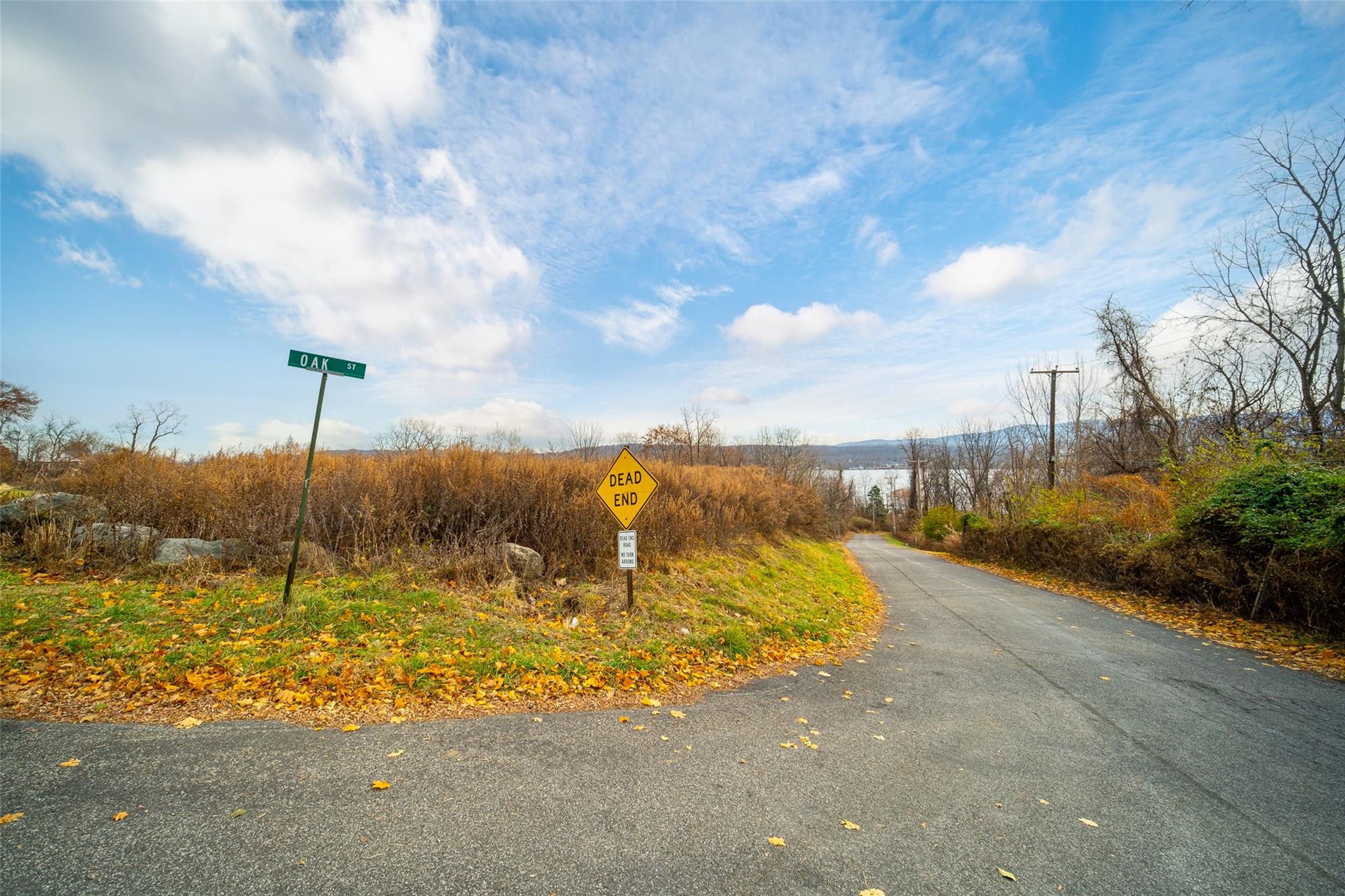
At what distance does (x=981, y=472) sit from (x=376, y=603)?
191 ft

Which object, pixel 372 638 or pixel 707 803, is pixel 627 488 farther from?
pixel 707 803

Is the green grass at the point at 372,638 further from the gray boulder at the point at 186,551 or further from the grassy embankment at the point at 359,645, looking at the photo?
the gray boulder at the point at 186,551

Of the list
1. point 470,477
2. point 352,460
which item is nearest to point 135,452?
point 352,460

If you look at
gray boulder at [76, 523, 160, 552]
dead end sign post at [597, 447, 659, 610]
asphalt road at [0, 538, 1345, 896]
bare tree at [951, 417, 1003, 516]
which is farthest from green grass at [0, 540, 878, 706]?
bare tree at [951, 417, 1003, 516]

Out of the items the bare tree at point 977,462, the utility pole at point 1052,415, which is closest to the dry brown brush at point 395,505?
the utility pole at point 1052,415

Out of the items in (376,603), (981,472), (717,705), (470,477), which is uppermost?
(981,472)

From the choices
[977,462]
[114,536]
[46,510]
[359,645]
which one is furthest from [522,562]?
[977,462]

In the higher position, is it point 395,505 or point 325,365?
point 325,365

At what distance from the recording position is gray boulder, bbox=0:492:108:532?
750cm

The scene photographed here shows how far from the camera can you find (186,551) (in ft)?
24.7

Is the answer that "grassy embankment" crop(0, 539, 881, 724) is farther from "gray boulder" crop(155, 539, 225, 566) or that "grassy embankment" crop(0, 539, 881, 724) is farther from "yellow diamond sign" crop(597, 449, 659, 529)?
"yellow diamond sign" crop(597, 449, 659, 529)

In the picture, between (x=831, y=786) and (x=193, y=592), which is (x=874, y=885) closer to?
(x=831, y=786)

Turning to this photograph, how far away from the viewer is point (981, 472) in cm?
5306

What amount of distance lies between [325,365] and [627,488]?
4.31 metres
